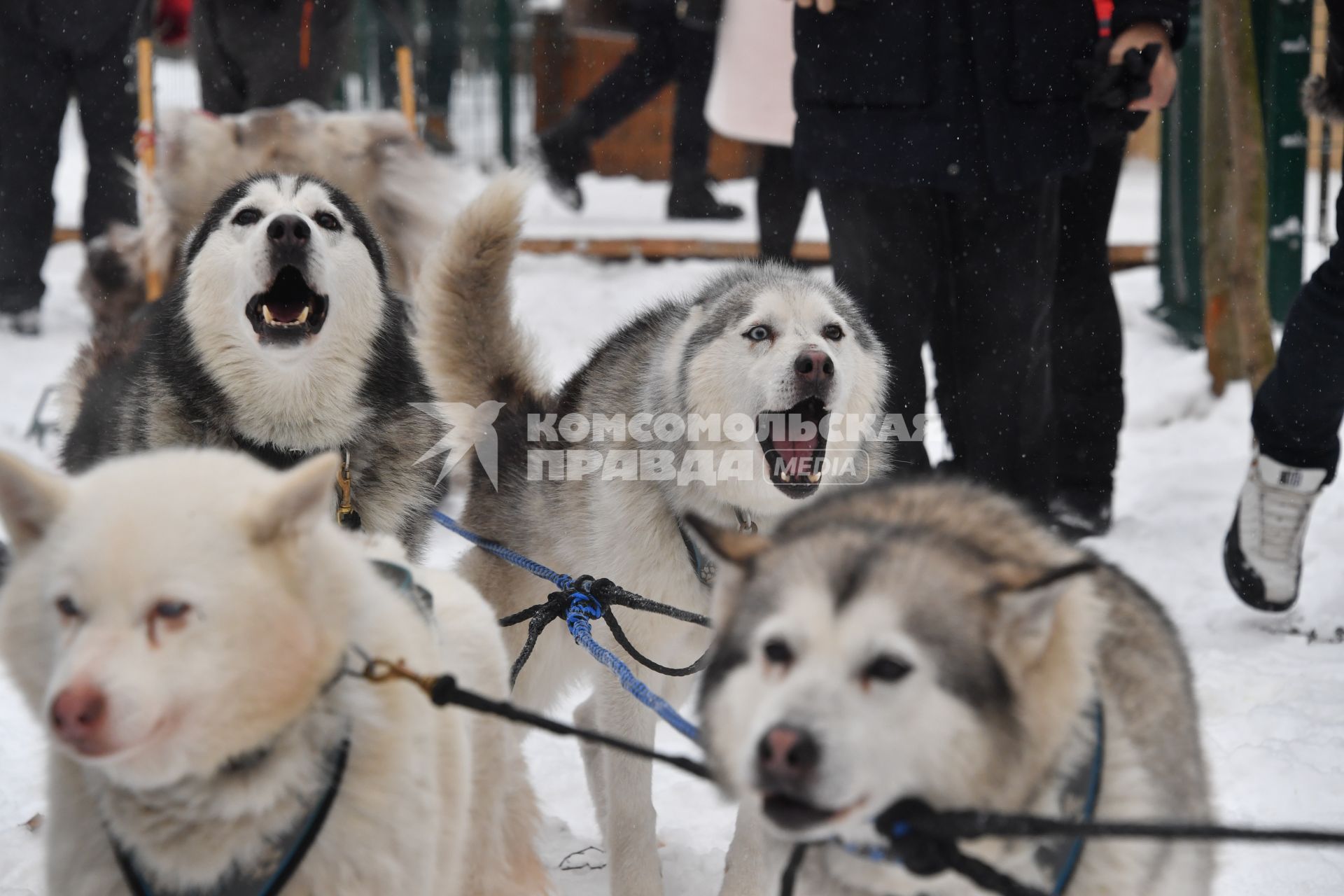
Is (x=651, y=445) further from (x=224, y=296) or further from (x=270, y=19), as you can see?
(x=270, y=19)

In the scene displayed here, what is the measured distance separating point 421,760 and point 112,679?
1.42ft

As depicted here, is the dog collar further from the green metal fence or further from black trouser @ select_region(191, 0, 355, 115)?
black trouser @ select_region(191, 0, 355, 115)

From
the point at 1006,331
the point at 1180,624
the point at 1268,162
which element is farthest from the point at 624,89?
the point at 1180,624

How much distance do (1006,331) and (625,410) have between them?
981 mm

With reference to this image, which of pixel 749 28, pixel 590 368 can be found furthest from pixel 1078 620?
pixel 749 28

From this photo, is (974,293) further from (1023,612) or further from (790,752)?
(790,752)

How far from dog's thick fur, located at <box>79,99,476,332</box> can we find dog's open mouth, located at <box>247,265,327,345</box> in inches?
74.1

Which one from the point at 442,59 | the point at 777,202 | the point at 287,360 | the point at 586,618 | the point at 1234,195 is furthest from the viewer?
the point at 442,59

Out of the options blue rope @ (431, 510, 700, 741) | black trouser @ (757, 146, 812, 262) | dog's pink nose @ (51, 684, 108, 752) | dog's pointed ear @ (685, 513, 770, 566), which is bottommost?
blue rope @ (431, 510, 700, 741)

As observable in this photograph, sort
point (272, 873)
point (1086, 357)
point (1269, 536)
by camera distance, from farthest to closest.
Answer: point (1086, 357) → point (1269, 536) → point (272, 873)

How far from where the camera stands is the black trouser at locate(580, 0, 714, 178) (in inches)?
283

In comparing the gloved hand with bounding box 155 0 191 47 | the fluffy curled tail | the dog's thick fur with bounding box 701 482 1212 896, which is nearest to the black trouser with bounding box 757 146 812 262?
the fluffy curled tail

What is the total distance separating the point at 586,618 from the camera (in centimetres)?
264

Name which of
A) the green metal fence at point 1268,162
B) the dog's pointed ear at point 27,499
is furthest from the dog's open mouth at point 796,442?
the green metal fence at point 1268,162
